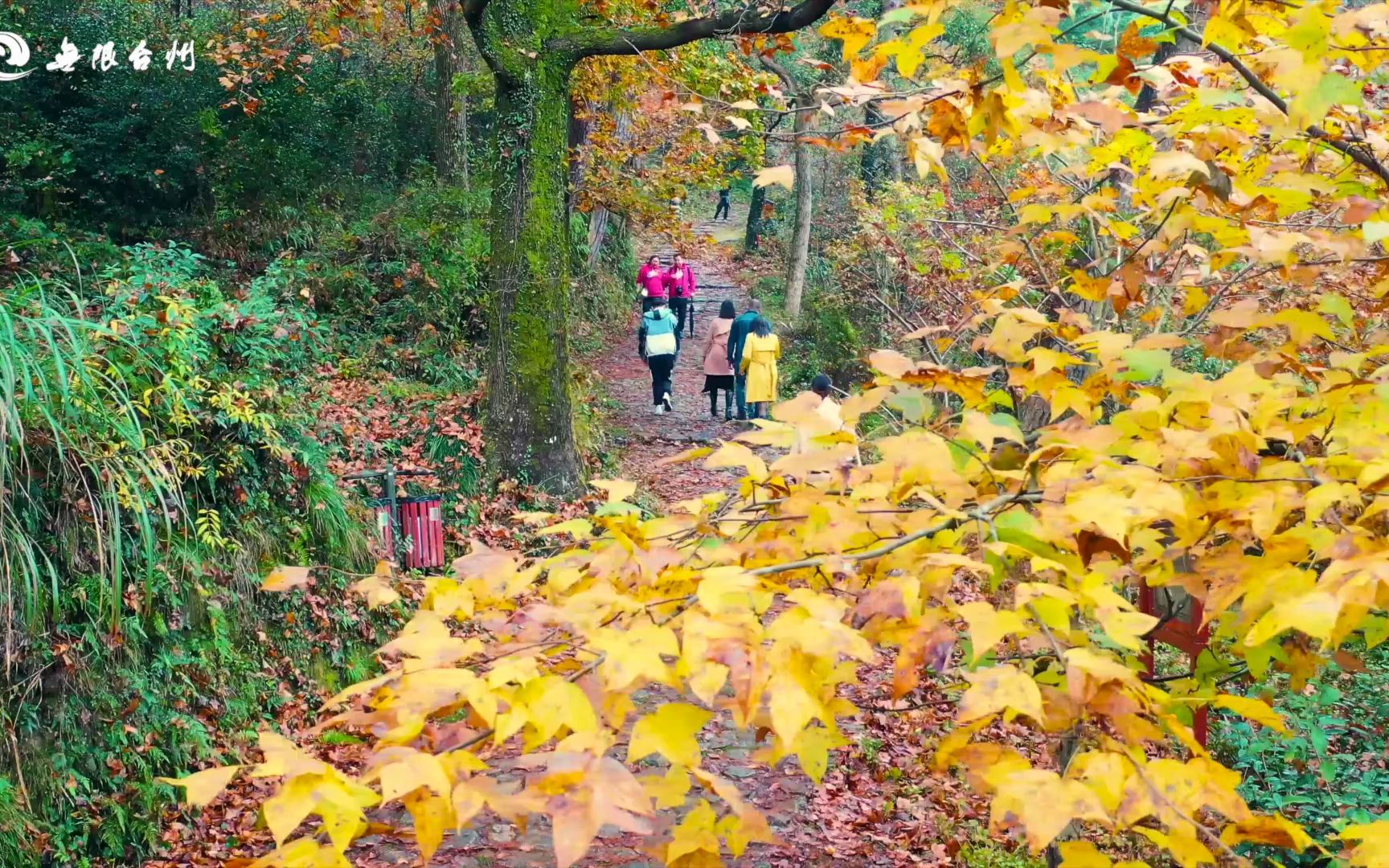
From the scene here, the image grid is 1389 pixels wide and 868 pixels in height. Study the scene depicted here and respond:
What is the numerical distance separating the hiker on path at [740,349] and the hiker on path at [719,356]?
0.07 metres

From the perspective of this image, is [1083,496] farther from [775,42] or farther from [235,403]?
[775,42]

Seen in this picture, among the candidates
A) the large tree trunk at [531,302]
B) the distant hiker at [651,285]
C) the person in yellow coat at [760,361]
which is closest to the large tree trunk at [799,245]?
the distant hiker at [651,285]

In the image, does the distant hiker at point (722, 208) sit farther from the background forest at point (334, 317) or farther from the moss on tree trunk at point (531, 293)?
the moss on tree trunk at point (531, 293)

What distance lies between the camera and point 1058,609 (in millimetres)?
1826

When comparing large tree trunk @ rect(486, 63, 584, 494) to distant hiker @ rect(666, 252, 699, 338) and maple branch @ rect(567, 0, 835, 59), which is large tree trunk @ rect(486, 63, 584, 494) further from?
distant hiker @ rect(666, 252, 699, 338)

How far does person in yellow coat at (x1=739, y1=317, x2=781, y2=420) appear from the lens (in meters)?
13.0

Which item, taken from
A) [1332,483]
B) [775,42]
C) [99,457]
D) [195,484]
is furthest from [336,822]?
[775,42]

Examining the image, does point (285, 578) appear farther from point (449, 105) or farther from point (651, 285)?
point (449, 105)

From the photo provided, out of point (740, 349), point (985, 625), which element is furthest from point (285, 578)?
point (740, 349)

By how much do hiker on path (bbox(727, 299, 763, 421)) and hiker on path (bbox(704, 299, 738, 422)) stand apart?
70 millimetres

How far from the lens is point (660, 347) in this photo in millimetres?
14523

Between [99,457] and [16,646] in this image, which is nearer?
[16,646]

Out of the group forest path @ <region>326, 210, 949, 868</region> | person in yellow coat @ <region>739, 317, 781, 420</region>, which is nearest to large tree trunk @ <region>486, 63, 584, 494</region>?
person in yellow coat @ <region>739, 317, 781, 420</region>

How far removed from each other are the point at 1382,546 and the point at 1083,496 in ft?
2.09
